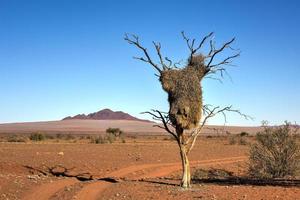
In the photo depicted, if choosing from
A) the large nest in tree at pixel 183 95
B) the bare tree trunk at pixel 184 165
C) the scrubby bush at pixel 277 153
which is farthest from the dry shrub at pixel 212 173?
the large nest in tree at pixel 183 95

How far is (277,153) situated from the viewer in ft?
87.0

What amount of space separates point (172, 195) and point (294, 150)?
10044mm

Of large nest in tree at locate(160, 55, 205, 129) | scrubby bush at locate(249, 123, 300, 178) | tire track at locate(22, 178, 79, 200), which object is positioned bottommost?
tire track at locate(22, 178, 79, 200)

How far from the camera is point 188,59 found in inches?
848

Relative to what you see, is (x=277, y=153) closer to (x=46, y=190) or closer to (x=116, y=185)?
(x=116, y=185)

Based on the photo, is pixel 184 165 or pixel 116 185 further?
pixel 116 185

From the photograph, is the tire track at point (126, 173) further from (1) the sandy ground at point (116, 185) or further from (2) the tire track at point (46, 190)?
(2) the tire track at point (46, 190)

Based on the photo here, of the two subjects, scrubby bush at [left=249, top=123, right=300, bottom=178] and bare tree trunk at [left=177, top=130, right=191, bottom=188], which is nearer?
bare tree trunk at [left=177, top=130, right=191, bottom=188]

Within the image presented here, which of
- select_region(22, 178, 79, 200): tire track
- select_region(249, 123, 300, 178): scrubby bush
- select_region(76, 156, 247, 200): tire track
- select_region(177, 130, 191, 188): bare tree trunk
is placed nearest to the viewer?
select_region(22, 178, 79, 200): tire track

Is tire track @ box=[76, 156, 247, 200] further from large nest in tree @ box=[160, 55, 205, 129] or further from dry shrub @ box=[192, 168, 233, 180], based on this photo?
large nest in tree @ box=[160, 55, 205, 129]

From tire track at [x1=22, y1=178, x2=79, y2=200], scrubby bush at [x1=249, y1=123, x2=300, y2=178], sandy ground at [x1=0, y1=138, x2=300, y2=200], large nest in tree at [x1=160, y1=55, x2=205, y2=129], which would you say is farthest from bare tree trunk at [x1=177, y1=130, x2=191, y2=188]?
scrubby bush at [x1=249, y1=123, x2=300, y2=178]

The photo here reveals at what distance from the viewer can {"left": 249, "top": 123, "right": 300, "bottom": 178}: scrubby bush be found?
26.3m

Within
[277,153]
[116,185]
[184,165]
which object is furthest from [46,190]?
[277,153]

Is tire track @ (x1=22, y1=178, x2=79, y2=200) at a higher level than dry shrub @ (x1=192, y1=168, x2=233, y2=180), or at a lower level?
lower
